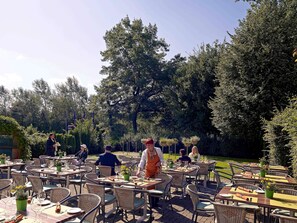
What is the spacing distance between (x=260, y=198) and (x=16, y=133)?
12.5m

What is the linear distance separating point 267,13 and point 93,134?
57.7 feet

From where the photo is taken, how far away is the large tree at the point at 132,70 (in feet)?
110

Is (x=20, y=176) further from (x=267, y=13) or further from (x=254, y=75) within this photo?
(x=267, y=13)

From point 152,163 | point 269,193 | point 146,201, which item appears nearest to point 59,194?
point 146,201

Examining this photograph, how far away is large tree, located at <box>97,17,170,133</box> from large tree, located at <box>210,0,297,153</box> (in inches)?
619

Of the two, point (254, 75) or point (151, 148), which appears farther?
point (254, 75)

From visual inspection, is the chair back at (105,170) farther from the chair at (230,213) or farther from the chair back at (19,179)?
the chair at (230,213)

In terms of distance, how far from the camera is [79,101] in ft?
172

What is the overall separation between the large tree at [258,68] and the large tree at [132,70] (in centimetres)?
1573

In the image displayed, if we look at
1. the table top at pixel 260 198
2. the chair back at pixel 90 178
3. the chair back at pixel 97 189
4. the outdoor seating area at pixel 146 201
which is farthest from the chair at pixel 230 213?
the chair back at pixel 90 178

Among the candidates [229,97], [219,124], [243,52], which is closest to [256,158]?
[219,124]

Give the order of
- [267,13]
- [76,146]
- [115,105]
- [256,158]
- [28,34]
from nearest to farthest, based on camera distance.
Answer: [28,34], [267,13], [256,158], [76,146], [115,105]

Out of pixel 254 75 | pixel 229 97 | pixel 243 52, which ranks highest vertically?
pixel 243 52

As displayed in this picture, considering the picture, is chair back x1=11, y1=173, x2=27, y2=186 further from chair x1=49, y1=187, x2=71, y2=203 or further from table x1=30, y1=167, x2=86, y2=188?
chair x1=49, y1=187, x2=71, y2=203
